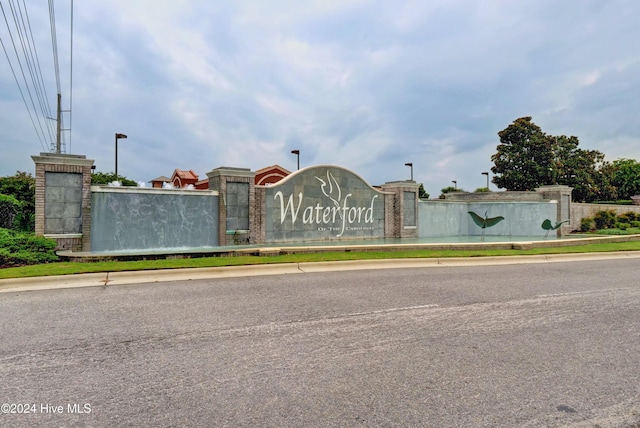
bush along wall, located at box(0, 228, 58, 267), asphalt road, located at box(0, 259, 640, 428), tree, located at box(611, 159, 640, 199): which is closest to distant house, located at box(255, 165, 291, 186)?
bush along wall, located at box(0, 228, 58, 267)

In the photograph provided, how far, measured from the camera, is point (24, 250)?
39.8 ft

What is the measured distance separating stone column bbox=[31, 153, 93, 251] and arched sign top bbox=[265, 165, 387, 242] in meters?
7.71

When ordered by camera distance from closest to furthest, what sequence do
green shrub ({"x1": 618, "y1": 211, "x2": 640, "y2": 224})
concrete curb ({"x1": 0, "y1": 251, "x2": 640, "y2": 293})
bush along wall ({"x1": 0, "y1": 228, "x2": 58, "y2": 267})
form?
concrete curb ({"x1": 0, "y1": 251, "x2": 640, "y2": 293}) < bush along wall ({"x1": 0, "y1": 228, "x2": 58, "y2": 267}) < green shrub ({"x1": 618, "y1": 211, "x2": 640, "y2": 224})

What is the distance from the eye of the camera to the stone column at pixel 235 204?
18.0 m

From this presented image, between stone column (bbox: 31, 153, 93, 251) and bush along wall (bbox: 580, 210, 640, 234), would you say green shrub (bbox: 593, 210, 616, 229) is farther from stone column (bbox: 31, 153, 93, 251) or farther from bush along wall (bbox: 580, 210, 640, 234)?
stone column (bbox: 31, 153, 93, 251)

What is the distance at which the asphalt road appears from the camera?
3359mm

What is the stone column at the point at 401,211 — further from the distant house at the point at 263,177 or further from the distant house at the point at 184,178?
the distant house at the point at 184,178

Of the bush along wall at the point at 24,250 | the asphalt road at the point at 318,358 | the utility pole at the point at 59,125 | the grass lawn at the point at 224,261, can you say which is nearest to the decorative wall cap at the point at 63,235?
the bush along wall at the point at 24,250

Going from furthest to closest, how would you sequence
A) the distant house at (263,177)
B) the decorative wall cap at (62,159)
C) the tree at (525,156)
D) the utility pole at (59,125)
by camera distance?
the tree at (525,156) < the distant house at (263,177) < the utility pole at (59,125) < the decorative wall cap at (62,159)

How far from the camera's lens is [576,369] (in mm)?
4312

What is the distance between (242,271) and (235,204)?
303 inches

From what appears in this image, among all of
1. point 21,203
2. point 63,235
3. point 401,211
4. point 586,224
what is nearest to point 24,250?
point 63,235

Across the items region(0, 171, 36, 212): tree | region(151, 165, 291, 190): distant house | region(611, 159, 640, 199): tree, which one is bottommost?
region(0, 171, 36, 212): tree

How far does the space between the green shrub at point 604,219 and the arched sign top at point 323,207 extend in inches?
857
